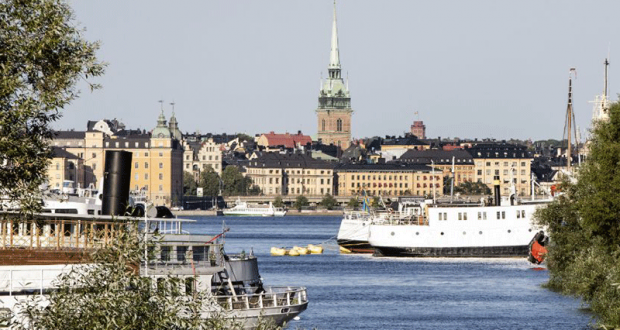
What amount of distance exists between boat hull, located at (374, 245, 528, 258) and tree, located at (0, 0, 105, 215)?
2129 inches

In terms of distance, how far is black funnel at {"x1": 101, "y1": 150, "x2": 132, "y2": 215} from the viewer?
86.7 ft

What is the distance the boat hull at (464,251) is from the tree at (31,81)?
5408cm

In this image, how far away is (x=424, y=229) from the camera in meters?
69.8

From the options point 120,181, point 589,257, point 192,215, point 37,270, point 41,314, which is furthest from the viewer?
point 192,215

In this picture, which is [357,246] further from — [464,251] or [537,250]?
[537,250]

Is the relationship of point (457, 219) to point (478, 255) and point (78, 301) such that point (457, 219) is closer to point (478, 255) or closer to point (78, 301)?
point (478, 255)

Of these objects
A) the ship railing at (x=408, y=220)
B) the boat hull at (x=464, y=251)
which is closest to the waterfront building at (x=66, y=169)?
the ship railing at (x=408, y=220)

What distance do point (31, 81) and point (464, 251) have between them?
181ft

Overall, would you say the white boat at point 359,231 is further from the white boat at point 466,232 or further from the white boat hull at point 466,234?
the white boat hull at point 466,234

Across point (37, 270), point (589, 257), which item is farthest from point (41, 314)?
point (589, 257)

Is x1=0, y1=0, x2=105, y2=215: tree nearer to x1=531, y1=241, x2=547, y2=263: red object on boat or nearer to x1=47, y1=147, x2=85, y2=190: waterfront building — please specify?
x1=531, y1=241, x2=547, y2=263: red object on boat

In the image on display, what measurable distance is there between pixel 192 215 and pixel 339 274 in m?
134

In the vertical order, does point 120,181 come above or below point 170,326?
above

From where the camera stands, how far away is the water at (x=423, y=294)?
127 feet
